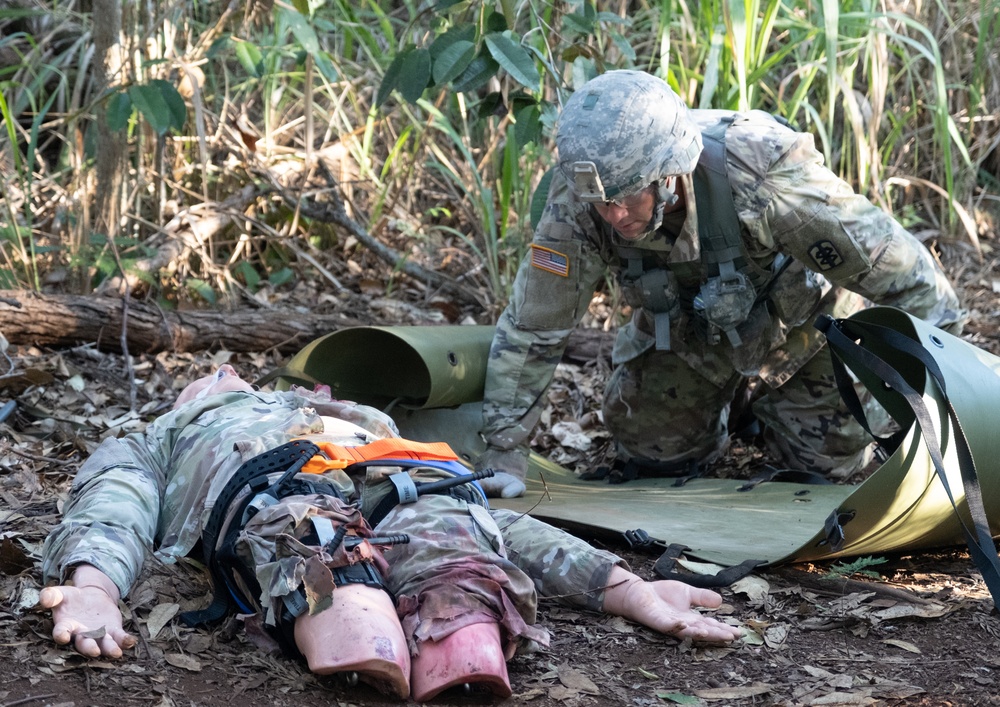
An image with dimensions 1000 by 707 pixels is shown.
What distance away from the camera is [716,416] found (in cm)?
352

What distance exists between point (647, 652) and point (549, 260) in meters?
1.28

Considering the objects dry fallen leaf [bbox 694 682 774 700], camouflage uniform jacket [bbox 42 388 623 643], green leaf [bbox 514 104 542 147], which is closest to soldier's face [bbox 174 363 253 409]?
camouflage uniform jacket [bbox 42 388 623 643]

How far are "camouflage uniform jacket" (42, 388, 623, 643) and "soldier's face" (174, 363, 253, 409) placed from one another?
0.09 m

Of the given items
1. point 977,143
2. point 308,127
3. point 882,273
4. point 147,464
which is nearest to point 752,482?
point 882,273

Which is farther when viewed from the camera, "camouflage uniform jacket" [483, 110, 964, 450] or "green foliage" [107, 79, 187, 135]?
"green foliage" [107, 79, 187, 135]

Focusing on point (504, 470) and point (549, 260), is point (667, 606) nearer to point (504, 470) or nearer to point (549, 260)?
point (504, 470)

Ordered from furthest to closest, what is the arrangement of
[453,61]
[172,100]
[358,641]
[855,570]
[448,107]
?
1. [448,107]
2. [172,100]
3. [453,61]
4. [855,570]
5. [358,641]

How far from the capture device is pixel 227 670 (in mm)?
1796

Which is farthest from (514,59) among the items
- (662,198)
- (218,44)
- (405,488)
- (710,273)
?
(218,44)

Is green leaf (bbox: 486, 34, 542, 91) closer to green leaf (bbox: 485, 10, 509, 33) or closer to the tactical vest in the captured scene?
green leaf (bbox: 485, 10, 509, 33)

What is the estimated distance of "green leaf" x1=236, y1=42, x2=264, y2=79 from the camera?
4137 millimetres

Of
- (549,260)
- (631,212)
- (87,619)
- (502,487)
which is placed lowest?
(502,487)

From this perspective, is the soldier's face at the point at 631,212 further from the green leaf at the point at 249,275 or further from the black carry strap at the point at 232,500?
the green leaf at the point at 249,275

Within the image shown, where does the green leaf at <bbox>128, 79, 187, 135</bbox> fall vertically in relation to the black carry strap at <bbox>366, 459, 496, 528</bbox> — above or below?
above
